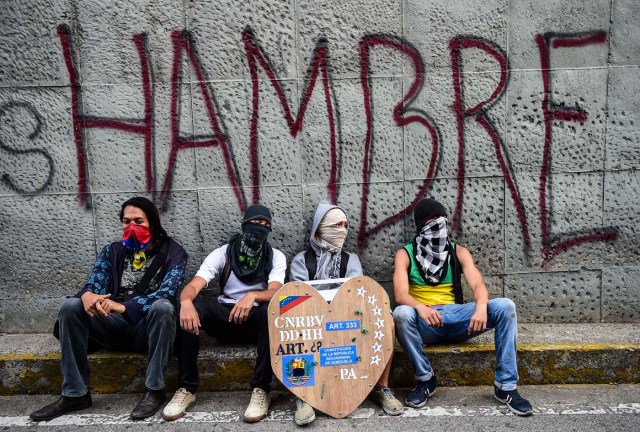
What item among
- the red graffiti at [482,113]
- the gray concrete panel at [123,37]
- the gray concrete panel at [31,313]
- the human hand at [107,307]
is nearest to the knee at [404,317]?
the red graffiti at [482,113]

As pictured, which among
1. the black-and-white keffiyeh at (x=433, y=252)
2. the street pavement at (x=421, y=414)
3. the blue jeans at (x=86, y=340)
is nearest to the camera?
the street pavement at (x=421, y=414)

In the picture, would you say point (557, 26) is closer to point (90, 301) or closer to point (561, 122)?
point (561, 122)

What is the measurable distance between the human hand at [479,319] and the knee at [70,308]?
249 cm

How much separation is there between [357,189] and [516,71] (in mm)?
1544

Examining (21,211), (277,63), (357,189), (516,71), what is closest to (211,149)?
(277,63)

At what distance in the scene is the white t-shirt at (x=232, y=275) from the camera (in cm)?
413

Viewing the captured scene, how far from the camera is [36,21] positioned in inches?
177

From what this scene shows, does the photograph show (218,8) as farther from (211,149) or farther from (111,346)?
A: (111,346)

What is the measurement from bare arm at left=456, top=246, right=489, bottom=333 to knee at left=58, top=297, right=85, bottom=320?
2.50 metres

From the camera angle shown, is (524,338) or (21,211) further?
(21,211)

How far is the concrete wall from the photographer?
4.53 meters

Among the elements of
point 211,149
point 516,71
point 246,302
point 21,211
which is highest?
point 516,71

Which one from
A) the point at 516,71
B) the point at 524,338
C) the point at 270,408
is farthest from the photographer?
the point at 516,71

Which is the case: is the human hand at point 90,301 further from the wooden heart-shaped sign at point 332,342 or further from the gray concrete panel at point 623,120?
the gray concrete panel at point 623,120
